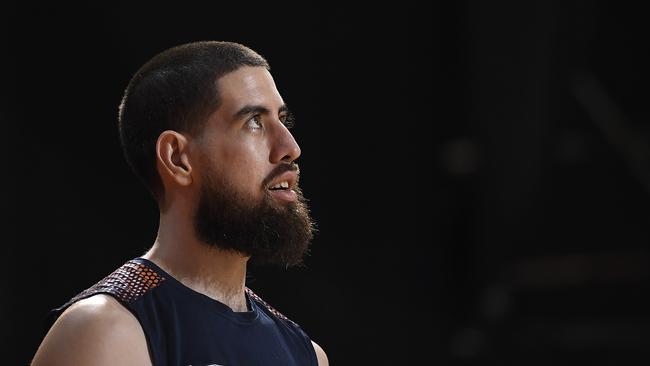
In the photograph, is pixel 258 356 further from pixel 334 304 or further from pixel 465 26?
pixel 465 26

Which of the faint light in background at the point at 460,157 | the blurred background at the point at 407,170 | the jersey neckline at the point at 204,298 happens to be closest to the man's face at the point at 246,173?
the jersey neckline at the point at 204,298

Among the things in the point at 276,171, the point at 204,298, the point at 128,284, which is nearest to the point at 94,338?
the point at 128,284

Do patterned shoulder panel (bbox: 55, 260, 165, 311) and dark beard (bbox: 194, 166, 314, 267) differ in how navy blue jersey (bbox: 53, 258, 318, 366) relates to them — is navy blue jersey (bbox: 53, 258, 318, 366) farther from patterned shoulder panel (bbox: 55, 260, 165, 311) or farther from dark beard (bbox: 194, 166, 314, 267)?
dark beard (bbox: 194, 166, 314, 267)

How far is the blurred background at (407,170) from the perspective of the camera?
3.89 metres

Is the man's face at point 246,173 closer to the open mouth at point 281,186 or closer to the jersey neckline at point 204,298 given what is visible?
the open mouth at point 281,186

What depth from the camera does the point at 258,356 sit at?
7.49 feet

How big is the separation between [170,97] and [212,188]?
0.77 ft

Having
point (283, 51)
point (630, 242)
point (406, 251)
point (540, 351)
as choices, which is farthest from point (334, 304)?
point (630, 242)

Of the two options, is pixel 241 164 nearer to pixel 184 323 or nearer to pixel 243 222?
pixel 243 222

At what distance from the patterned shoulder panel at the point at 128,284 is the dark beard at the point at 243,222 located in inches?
6.1

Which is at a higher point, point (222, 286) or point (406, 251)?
point (222, 286)

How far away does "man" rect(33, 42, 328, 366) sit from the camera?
2234 millimetres

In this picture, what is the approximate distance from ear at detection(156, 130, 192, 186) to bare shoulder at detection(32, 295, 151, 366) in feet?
1.19

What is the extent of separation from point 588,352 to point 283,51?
2886 mm
